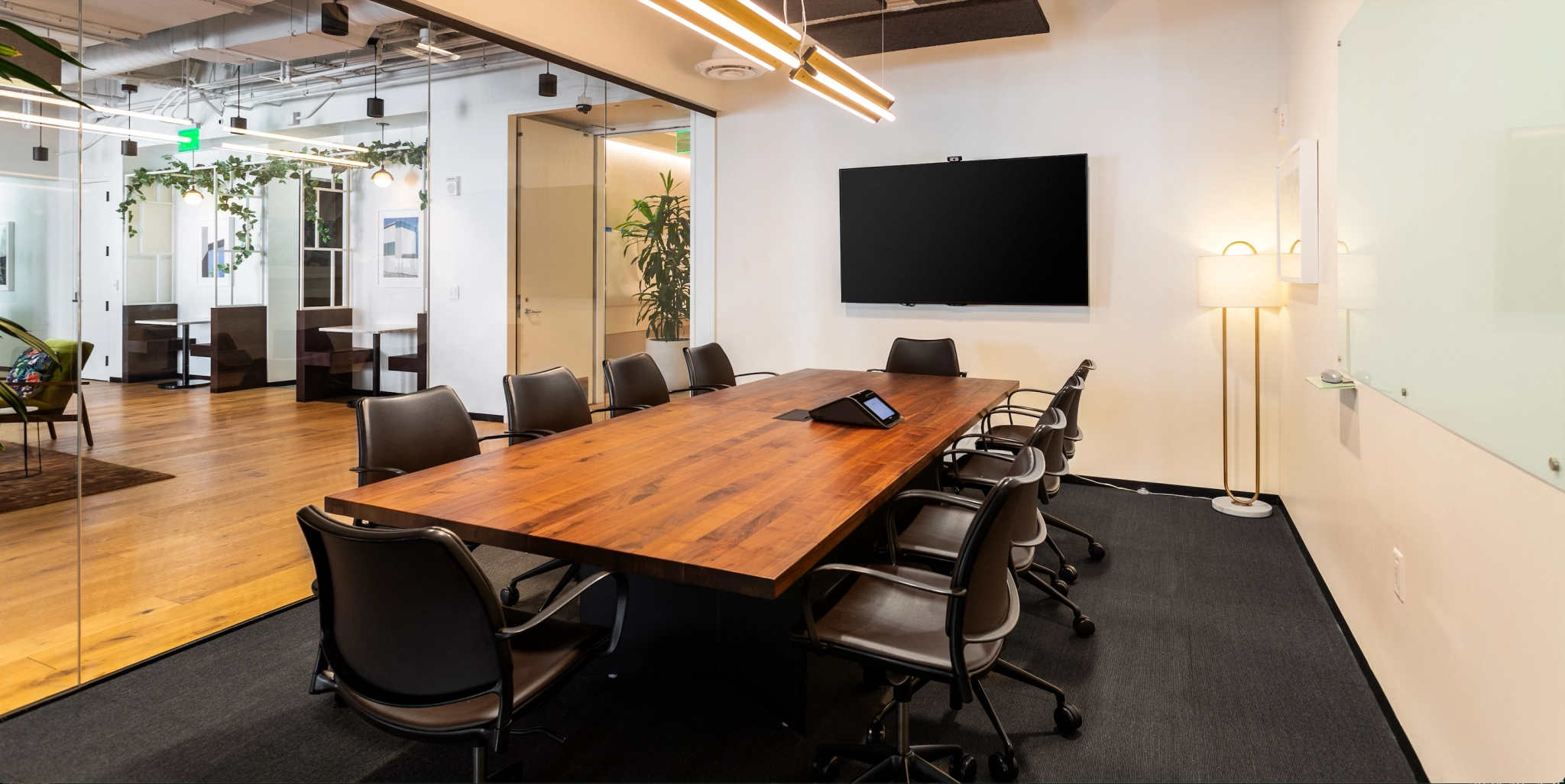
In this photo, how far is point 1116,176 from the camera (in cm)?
576

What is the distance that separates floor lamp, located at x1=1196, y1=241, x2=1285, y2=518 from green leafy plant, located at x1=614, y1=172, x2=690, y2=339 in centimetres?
397

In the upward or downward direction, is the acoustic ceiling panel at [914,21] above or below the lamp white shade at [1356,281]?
above

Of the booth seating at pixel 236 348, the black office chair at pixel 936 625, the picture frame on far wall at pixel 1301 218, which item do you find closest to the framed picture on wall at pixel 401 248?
the booth seating at pixel 236 348

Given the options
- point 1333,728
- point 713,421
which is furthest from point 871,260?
point 1333,728

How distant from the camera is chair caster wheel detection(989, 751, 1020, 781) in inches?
92.7

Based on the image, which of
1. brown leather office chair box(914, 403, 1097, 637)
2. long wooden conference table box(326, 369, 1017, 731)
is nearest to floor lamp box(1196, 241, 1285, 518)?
brown leather office chair box(914, 403, 1097, 637)

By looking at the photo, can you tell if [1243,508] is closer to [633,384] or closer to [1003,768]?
[1003,768]

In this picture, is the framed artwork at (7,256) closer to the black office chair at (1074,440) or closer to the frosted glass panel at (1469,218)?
the black office chair at (1074,440)

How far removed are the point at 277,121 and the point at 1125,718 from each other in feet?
13.5

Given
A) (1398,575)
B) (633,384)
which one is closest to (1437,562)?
(1398,575)

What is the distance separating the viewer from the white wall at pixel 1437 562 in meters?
1.68

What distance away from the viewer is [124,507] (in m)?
3.20

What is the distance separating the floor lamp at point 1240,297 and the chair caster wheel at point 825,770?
12.4 ft

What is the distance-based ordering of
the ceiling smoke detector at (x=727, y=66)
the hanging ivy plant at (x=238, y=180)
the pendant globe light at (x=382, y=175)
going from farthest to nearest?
the ceiling smoke detector at (x=727, y=66) < the pendant globe light at (x=382, y=175) < the hanging ivy plant at (x=238, y=180)
